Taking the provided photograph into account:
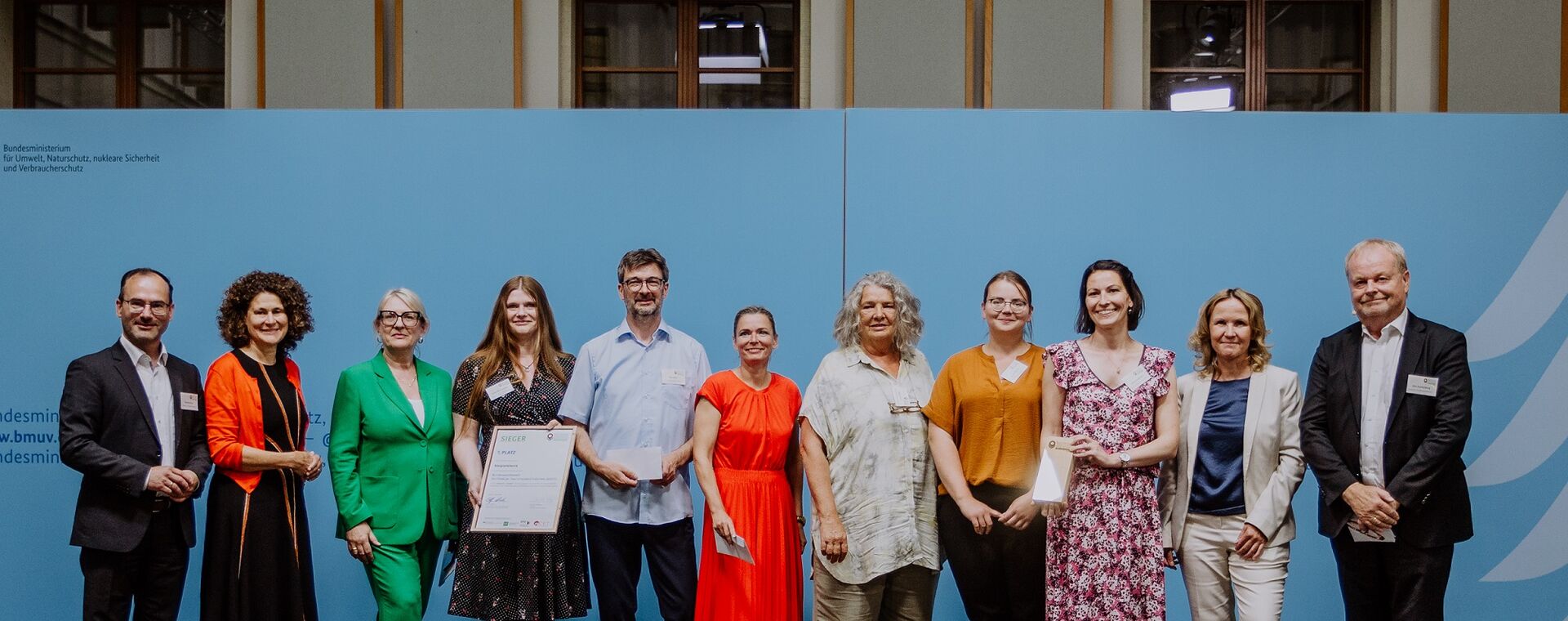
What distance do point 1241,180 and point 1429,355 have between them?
1.41 meters

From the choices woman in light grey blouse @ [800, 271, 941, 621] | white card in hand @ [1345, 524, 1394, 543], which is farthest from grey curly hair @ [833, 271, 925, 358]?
white card in hand @ [1345, 524, 1394, 543]

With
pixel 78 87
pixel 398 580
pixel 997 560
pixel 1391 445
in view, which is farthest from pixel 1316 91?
pixel 78 87

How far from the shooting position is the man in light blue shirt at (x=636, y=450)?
3.72 meters

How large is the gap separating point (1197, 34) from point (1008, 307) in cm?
311

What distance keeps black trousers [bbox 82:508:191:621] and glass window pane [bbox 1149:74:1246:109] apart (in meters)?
4.89

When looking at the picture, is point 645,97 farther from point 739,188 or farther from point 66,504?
point 66,504

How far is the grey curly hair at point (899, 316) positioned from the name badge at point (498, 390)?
3.72ft

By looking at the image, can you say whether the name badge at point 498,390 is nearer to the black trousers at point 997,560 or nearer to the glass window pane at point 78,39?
the black trousers at point 997,560

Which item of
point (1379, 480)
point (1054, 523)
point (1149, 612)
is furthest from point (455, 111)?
point (1379, 480)

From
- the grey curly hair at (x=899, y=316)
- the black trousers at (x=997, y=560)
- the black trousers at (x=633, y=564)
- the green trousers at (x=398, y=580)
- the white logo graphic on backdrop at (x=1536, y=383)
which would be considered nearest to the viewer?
the black trousers at (x=997, y=560)

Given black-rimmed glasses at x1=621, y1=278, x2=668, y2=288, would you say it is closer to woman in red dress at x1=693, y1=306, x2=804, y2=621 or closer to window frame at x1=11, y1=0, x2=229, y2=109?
woman in red dress at x1=693, y1=306, x2=804, y2=621

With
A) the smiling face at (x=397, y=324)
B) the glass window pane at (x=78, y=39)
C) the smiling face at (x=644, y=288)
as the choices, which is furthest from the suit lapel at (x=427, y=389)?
the glass window pane at (x=78, y=39)

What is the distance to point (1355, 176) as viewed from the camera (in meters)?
4.61

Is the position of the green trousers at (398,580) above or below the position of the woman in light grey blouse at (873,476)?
below
